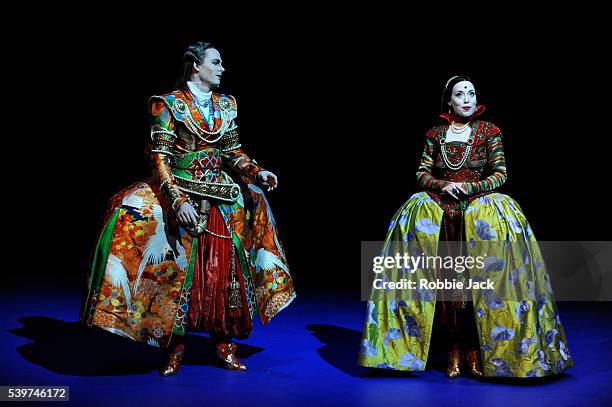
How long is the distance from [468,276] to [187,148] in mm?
1346

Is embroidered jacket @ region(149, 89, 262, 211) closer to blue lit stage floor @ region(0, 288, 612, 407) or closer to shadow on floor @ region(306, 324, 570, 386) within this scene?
blue lit stage floor @ region(0, 288, 612, 407)

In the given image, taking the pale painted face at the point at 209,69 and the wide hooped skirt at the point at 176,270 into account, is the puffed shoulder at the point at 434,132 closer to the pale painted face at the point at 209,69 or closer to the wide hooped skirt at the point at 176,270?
the wide hooped skirt at the point at 176,270

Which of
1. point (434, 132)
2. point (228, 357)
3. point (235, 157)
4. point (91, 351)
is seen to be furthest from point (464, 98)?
point (91, 351)

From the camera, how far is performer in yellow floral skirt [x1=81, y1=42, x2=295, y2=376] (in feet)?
12.5

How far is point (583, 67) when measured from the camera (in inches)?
220

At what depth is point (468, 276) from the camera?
12.7 ft

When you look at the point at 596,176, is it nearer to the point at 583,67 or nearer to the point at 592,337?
the point at 583,67

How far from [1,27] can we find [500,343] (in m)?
3.96

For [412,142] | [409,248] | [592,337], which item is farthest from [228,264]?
[412,142]

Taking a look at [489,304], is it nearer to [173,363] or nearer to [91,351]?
[173,363]

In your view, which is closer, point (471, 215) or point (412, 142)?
point (471, 215)

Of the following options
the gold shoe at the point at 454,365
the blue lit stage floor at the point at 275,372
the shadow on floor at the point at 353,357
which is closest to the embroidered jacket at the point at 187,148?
the blue lit stage floor at the point at 275,372

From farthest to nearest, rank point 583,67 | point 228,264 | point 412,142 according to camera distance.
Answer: point 412,142, point 583,67, point 228,264
